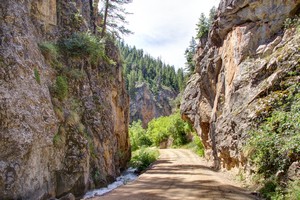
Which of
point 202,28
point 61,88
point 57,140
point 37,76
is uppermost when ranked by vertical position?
point 202,28

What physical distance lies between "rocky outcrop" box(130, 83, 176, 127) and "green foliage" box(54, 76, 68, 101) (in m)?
74.2

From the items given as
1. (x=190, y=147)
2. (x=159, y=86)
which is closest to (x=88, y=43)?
(x=190, y=147)

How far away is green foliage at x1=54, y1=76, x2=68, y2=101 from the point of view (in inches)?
562

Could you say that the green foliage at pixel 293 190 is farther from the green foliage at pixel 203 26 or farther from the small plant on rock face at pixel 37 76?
the green foliage at pixel 203 26

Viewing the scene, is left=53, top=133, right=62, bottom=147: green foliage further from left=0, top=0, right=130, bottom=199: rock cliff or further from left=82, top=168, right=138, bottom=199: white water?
left=82, top=168, right=138, bottom=199: white water

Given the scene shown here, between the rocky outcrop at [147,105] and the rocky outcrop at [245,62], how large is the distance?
6812cm

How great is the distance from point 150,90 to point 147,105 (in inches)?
417

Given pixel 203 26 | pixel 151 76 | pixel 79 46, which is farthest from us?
pixel 151 76

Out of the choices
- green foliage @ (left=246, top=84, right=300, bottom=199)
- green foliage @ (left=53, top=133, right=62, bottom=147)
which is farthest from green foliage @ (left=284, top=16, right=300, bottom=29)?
green foliage @ (left=53, top=133, right=62, bottom=147)

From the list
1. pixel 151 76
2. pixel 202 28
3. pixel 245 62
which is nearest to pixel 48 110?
pixel 245 62

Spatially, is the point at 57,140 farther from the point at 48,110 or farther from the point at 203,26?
the point at 203,26

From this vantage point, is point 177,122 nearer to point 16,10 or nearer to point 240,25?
point 240,25

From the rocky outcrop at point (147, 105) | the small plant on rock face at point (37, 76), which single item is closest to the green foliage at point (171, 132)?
the rocky outcrop at point (147, 105)

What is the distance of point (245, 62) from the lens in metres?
17.2
